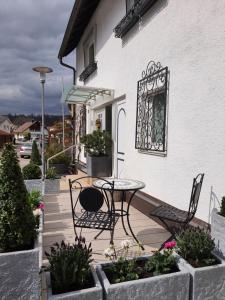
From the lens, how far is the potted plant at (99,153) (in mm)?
6793

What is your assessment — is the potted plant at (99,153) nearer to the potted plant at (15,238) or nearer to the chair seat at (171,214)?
the chair seat at (171,214)

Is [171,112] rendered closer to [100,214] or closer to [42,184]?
[100,214]

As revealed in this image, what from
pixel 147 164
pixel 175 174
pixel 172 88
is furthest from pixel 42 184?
pixel 172 88

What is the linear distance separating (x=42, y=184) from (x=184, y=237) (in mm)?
3515

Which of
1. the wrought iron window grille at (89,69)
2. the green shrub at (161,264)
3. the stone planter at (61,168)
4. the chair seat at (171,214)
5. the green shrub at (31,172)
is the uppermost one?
the wrought iron window grille at (89,69)

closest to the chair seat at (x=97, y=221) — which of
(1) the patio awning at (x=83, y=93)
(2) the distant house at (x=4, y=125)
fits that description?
(1) the patio awning at (x=83, y=93)

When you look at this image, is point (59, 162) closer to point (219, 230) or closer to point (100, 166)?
point (100, 166)

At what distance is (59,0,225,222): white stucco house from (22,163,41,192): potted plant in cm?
182

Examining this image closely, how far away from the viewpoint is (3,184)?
7.21ft

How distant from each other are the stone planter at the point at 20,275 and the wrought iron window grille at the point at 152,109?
8.55 ft

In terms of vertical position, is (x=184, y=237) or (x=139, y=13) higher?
(x=139, y=13)

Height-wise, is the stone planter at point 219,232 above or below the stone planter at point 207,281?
above

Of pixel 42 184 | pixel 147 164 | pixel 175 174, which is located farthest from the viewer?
pixel 42 184

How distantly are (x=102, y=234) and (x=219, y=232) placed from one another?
1.71 metres
